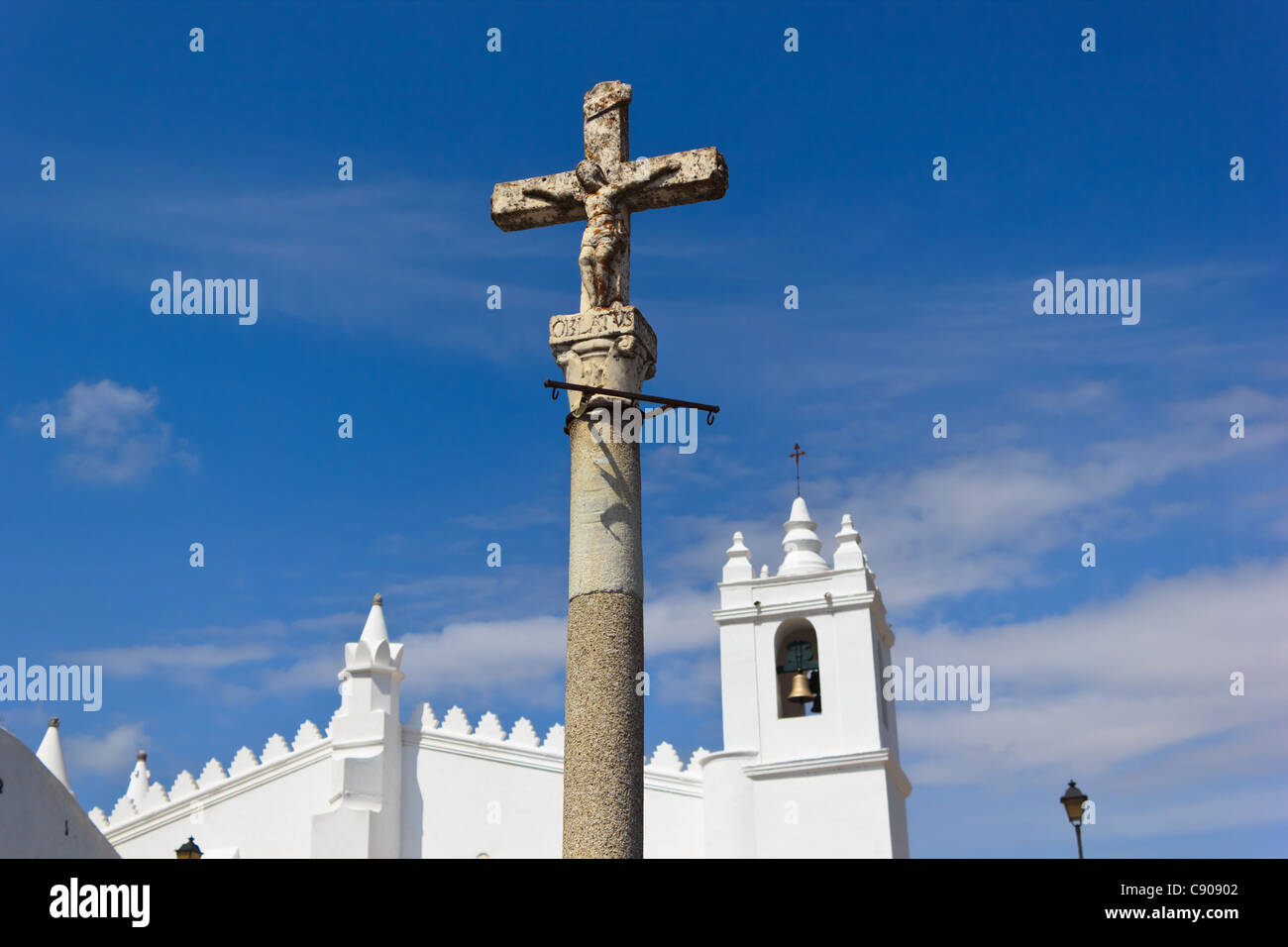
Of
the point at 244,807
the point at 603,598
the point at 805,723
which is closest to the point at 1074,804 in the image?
the point at 603,598

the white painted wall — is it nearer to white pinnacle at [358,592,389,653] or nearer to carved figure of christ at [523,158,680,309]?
carved figure of christ at [523,158,680,309]

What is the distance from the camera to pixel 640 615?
27.5ft

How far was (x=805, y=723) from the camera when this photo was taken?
82.0 ft

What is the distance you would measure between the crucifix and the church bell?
1615 cm

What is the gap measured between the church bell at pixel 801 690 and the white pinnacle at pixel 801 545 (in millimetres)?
2259

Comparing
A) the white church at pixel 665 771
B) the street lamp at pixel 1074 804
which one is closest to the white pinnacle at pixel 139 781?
the white church at pixel 665 771

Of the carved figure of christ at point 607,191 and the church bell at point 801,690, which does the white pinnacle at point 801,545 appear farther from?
the carved figure of christ at point 607,191

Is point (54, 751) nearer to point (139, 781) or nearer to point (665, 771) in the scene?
point (139, 781)

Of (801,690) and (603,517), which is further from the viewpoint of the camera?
(801,690)

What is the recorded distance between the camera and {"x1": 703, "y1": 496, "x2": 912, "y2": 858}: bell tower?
24.3m

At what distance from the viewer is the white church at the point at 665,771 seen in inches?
965

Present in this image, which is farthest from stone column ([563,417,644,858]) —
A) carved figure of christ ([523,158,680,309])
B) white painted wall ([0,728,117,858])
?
white painted wall ([0,728,117,858])

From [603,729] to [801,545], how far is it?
770 inches

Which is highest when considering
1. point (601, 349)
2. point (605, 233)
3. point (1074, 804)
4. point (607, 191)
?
point (607, 191)
